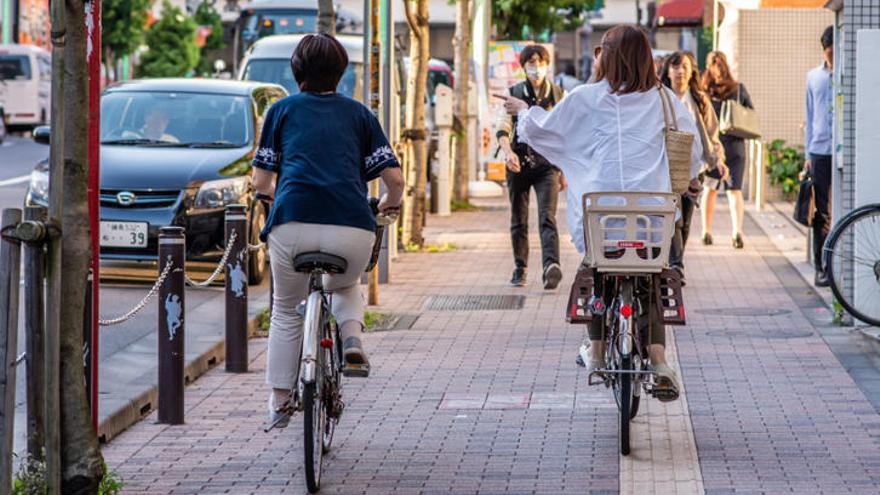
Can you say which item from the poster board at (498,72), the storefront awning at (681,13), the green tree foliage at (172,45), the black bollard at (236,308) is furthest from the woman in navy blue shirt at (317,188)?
the green tree foliage at (172,45)

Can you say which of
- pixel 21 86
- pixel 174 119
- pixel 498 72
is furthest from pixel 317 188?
pixel 21 86

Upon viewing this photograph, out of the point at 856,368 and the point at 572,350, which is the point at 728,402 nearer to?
the point at 856,368

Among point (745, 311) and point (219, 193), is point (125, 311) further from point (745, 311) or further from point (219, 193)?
point (745, 311)

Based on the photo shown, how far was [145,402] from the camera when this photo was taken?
28.8 feet

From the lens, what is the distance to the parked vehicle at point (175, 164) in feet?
46.9

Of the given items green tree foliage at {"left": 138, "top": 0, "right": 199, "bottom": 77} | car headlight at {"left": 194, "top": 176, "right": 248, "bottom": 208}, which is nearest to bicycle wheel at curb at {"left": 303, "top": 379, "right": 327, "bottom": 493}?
car headlight at {"left": 194, "top": 176, "right": 248, "bottom": 208}

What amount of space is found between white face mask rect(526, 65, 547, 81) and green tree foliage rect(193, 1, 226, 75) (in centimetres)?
5906

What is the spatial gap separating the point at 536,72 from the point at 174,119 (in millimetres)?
3719

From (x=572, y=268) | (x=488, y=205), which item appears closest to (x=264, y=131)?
(x=572, y=268)

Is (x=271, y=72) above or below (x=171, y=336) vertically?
above

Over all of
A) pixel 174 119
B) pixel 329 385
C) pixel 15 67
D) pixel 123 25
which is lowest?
pixel 329 385

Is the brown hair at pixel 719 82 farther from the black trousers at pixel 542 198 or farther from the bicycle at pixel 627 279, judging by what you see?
the bicycle at pixel 627 279

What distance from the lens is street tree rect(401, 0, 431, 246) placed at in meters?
17.2

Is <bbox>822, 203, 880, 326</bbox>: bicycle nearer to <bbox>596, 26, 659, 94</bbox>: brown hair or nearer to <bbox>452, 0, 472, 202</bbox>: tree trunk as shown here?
<bbox>596, 26, 659, 94</bbox>: brown hair
